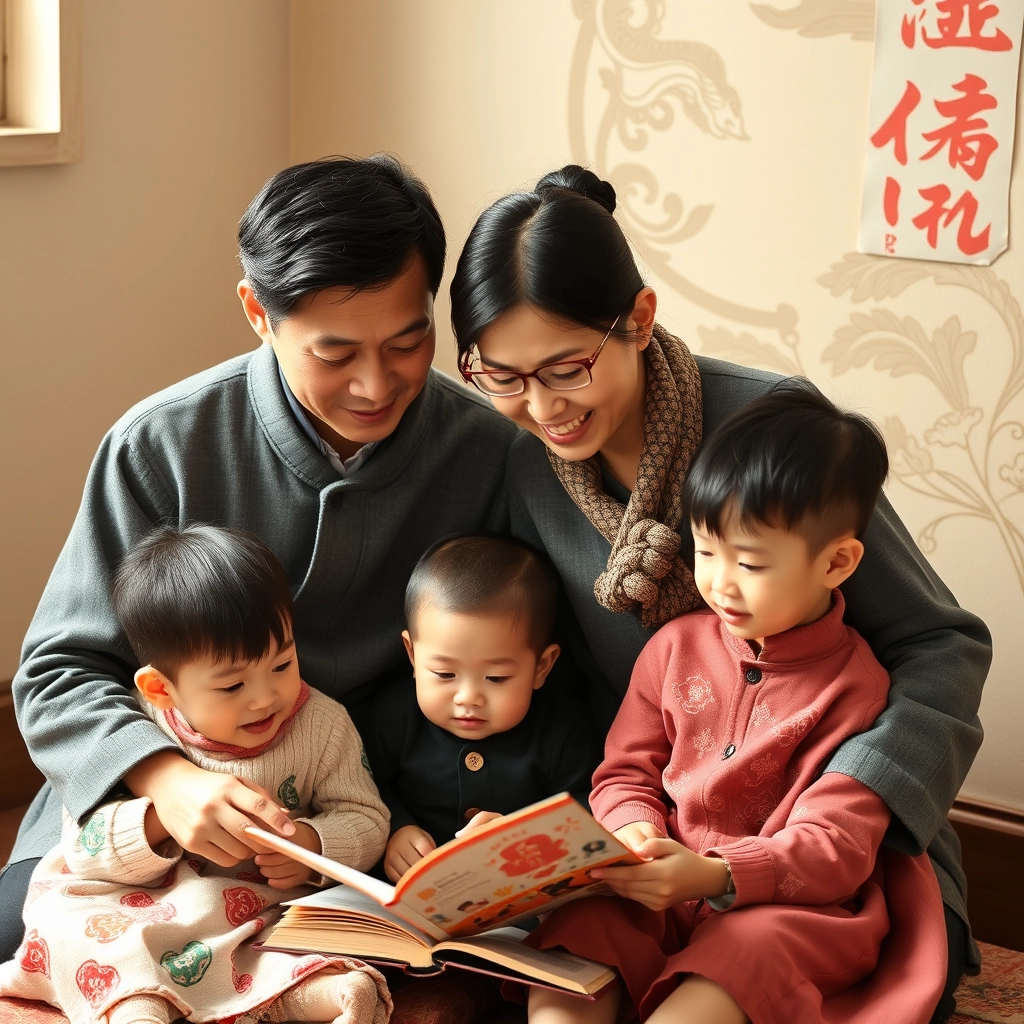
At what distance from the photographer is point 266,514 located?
5.59 ft

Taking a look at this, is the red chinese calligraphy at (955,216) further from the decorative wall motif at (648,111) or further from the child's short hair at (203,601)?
the child's short hair at (203,601)

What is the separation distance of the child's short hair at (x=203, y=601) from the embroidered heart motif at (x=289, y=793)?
164 mm

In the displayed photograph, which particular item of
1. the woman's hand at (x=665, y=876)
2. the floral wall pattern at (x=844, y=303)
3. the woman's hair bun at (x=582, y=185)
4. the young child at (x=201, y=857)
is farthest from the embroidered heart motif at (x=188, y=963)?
the floral wall pattern at (x=844, y=303)

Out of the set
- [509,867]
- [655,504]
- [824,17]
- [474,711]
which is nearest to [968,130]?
[824,17]

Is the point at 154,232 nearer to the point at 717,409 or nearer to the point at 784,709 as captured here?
the point at 717,409

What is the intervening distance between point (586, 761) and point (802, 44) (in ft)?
4.08

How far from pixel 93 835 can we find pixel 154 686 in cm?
18

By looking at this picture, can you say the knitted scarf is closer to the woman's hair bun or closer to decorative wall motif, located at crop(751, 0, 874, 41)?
the woman's hair bun

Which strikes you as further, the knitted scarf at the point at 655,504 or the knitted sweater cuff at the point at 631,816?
the knitted scarf at the point at 655,504

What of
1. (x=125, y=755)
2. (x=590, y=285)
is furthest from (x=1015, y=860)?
(x=125, y=755)

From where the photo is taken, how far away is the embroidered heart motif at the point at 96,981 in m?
1.30

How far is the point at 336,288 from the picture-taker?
4.88 feet

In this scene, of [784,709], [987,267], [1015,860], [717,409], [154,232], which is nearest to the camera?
[784,709]

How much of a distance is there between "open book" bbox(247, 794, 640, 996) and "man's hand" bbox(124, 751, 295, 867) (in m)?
0.04
